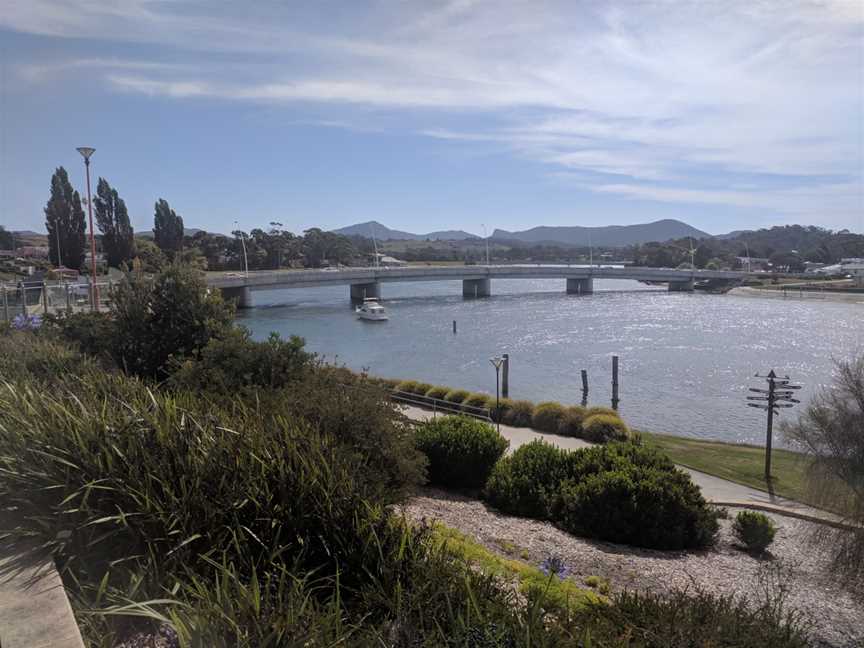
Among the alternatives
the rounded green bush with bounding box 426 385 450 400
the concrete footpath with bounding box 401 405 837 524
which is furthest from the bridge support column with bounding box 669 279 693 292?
the concrete footpath with bounding box 401 405 837 524

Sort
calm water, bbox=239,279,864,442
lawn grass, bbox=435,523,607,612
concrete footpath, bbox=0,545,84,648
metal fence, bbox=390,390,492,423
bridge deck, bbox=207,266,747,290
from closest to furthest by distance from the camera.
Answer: concrete footpath, bbox=0,545,84,648
lawn grass, bbox=435,523,607,612
metal fence, bbox=390,390,492,423
calm water, bbox=239,279,864,442
bridge deck, bbox=207,266,747,290

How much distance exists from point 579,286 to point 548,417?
79637 mm

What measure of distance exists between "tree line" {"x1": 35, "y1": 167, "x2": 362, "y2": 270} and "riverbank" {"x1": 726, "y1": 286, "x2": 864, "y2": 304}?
66190 millimetres

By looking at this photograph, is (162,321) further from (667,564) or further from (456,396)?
(456,396)

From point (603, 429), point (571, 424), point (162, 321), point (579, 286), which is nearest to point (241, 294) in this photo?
point (579, 286)

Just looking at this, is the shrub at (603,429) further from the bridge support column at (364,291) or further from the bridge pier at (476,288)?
the bridge pier at (476,288)

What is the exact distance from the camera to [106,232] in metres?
69.6

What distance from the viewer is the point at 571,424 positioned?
22.9m

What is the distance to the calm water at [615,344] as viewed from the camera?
34188mm

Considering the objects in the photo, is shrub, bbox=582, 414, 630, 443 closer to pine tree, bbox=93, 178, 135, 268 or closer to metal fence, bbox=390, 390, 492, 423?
metal fence, bbox=390, 390, 492, 423

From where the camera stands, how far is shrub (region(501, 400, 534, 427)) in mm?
24438

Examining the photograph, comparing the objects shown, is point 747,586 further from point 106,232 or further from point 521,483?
point 106,232

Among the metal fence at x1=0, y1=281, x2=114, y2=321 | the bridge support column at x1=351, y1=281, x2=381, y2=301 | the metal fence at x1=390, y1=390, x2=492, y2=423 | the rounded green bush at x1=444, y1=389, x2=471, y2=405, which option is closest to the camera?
the metal fence at x1=0, y1=281, x2=114, y2=321

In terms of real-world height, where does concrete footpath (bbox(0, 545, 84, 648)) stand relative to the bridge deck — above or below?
above
